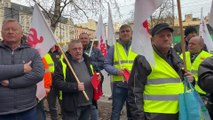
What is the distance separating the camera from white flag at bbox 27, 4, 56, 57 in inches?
195

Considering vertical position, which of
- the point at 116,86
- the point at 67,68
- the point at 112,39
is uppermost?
the point at 112,39

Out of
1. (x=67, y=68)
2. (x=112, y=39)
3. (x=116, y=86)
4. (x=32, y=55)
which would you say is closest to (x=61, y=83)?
(x=67, y=68)

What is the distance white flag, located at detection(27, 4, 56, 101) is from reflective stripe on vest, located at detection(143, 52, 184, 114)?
2157 mm

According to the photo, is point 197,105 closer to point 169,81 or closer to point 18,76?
point 169,81

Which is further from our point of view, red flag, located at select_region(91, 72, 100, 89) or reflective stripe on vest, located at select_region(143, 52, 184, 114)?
red flag, located at select_region(91, 72, 100, 89)

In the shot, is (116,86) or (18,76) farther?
(116,86)

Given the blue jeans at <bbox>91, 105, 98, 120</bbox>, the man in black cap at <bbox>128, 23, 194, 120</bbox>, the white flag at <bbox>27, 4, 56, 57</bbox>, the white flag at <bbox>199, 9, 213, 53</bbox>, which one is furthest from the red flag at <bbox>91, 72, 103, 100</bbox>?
the white flag at <bbox>199, 9, 213, 53</bbox>

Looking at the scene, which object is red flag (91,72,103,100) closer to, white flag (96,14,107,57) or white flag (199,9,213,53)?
white flag (96,14,107,57)

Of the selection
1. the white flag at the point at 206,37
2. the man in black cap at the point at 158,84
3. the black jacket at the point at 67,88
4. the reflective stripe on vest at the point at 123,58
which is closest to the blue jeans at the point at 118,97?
the reflective stripe on vest at the point at 123,58

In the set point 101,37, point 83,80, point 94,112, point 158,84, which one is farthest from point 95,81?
point 101,37

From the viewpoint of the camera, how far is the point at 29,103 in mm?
3830

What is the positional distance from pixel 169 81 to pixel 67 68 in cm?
192

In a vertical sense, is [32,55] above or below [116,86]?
above

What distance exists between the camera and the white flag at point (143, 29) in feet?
10.8
